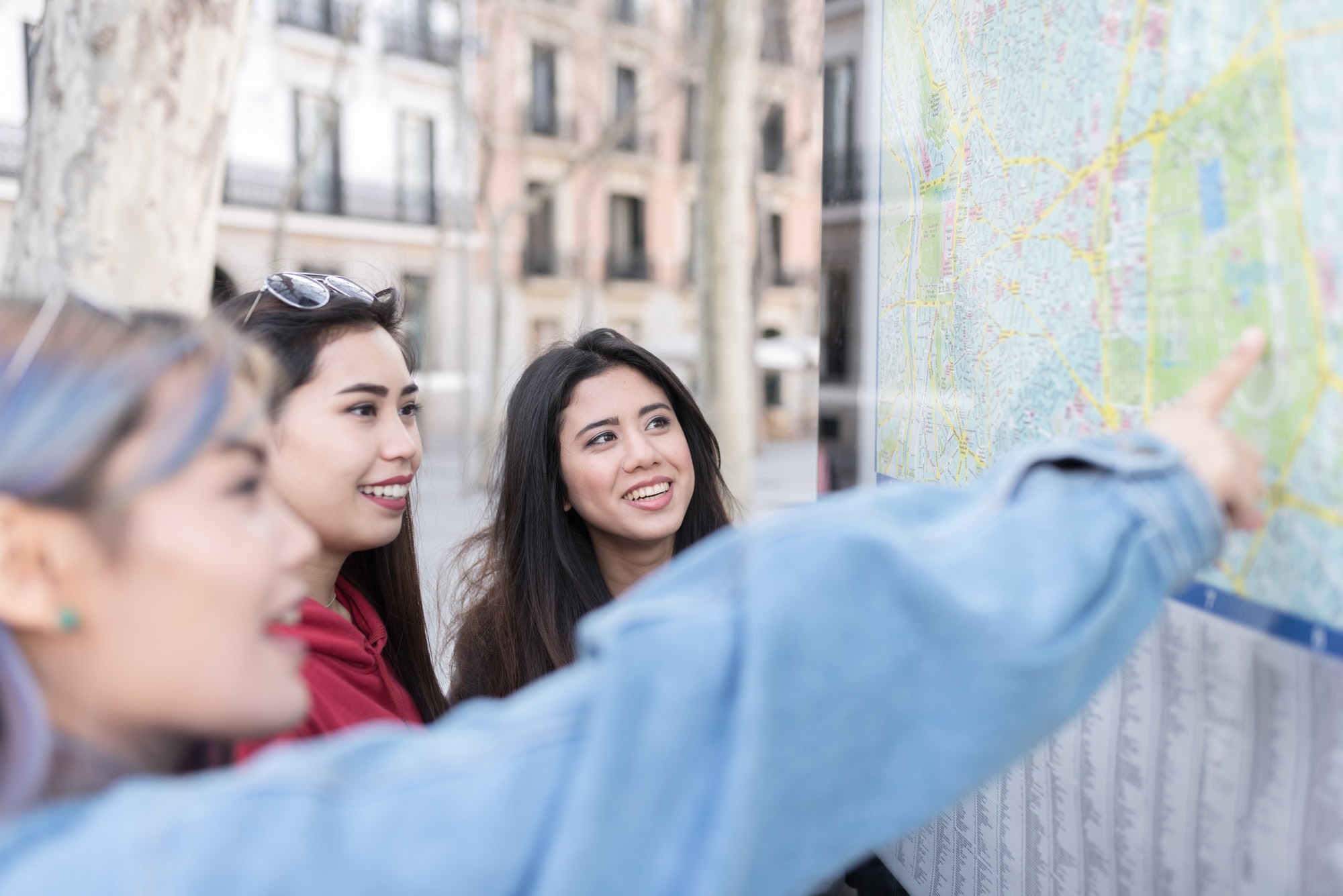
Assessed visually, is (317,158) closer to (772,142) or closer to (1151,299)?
(772,142)

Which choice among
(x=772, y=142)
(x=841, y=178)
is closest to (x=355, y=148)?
(x=772, y=142)

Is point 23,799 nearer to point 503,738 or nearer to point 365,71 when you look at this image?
point 503,738

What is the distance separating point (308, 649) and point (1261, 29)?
140cm

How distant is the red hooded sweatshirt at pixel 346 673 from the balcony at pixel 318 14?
58.3 ft

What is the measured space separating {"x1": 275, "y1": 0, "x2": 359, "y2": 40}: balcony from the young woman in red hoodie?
1760cm

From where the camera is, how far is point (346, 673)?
1.62 metres

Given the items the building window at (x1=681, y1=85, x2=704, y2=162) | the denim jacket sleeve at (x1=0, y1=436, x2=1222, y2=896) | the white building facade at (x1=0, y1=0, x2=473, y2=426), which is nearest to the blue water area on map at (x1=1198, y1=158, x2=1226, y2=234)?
the denim jacket sleeve at (x1=0, y1=436, x2=1222, y2=896)

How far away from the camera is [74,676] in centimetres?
77

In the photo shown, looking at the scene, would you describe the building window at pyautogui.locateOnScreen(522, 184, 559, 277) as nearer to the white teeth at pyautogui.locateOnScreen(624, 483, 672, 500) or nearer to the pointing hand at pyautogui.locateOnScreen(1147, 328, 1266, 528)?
the white teeth at pyautogui.locateOnScreen(624, 483, 672, 500)

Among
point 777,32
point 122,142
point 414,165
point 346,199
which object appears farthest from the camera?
point 414,165

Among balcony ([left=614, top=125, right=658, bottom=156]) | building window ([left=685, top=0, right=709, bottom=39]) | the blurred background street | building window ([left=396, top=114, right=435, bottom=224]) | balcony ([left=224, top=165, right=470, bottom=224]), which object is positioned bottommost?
the blurred background street

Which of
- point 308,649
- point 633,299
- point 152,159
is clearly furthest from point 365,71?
point 308,649

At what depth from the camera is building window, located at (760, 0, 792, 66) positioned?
1530 cm

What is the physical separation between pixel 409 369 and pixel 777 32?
1553 centimetres
